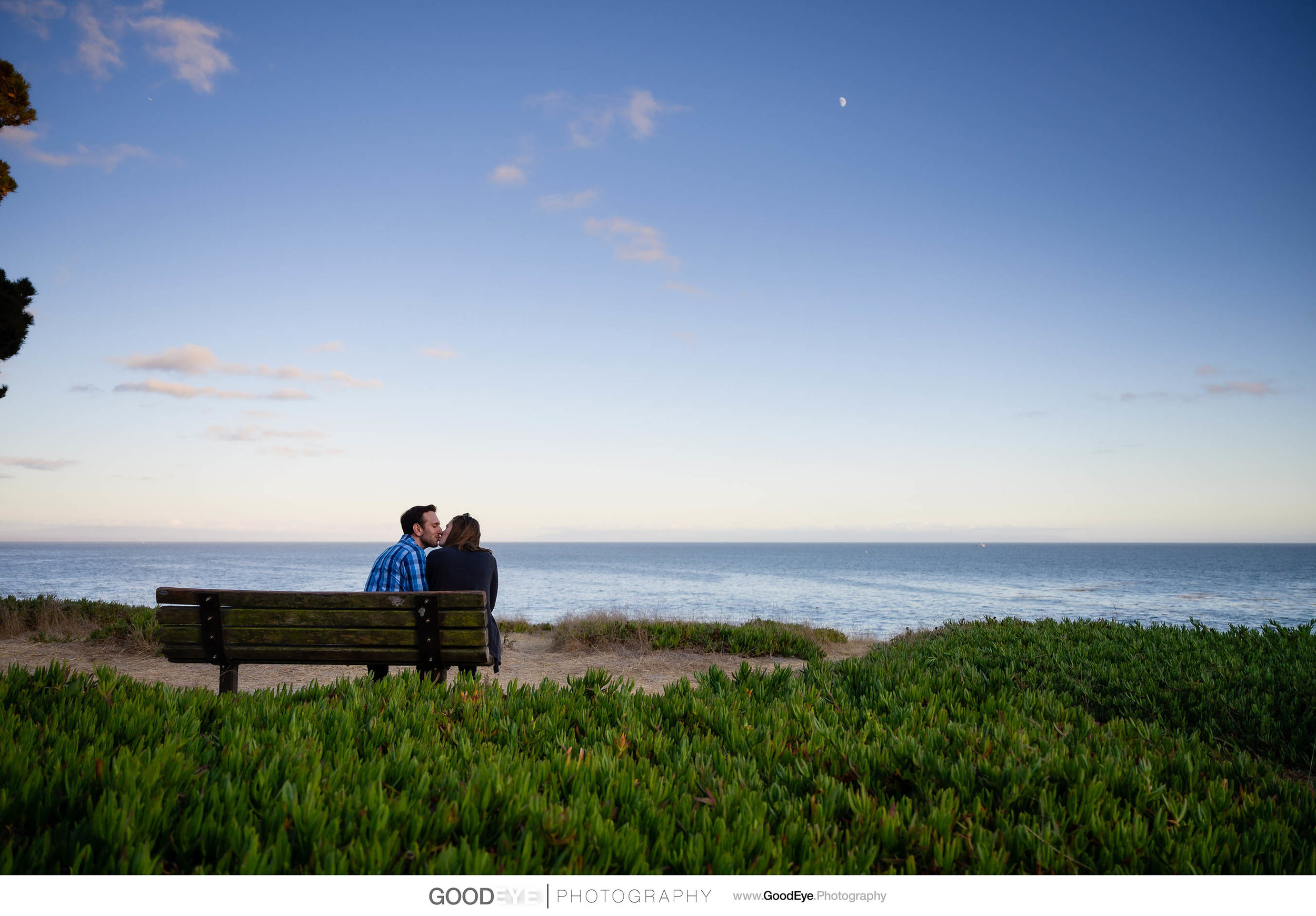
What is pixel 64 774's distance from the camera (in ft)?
8.21

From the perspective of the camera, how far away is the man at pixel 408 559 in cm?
621

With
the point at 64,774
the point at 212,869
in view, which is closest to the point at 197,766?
the point at 64,774

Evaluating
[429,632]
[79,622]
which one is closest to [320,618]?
[429,632]

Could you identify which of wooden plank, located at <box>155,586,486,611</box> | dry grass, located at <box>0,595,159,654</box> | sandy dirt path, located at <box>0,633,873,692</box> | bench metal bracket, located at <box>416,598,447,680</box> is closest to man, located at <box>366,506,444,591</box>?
wooden plank, located at <box>155,586,486,611</box>

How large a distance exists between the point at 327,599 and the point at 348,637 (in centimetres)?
36

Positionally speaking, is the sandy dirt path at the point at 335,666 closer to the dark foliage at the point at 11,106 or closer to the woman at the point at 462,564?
the woman at the point at 462,564

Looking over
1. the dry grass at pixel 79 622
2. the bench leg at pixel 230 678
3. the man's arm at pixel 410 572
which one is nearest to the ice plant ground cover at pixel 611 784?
the bench leg at pixel 230 678

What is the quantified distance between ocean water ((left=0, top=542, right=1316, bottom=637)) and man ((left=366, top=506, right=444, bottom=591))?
1070cm

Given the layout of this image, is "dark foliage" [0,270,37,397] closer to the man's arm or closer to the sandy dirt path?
the sandy dirt path

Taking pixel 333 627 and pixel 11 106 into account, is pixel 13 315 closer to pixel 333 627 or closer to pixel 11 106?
pixel 11 106

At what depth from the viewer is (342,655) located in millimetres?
5379

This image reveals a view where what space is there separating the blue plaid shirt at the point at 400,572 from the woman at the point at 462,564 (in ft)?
0.41

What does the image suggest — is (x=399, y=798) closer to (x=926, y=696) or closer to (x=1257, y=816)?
(x=1257, y=816)

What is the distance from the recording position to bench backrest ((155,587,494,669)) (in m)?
5.32
